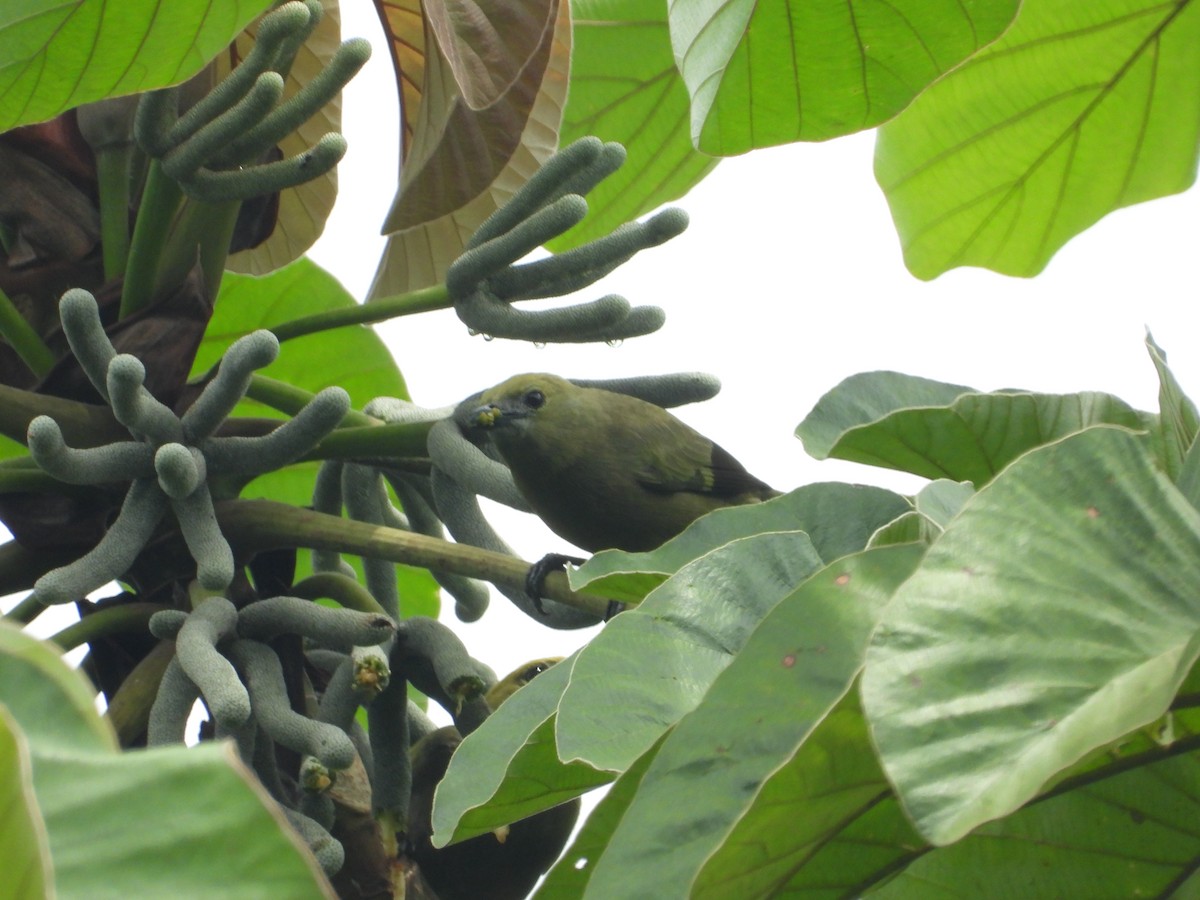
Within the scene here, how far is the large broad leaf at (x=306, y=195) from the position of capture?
1911 millimetres

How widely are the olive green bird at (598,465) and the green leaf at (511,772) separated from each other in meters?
1.10

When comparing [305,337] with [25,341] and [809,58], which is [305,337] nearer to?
[25,341]

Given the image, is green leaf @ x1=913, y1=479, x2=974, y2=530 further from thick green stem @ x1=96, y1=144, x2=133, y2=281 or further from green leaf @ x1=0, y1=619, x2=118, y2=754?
thick green stem @ x1=96, y1=144, x2=133, y2=281

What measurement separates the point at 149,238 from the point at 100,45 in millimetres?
295

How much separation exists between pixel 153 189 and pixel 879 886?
3.42 ft

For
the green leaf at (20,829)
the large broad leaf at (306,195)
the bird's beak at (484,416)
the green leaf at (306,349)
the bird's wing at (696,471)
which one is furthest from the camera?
the bird's wing at (696,471)

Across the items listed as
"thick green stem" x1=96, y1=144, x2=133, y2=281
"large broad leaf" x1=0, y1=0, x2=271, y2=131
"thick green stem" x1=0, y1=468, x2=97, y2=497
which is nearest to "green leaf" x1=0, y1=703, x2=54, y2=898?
"large broad leaf" x1=0, y1=0, x2=271, y2=131

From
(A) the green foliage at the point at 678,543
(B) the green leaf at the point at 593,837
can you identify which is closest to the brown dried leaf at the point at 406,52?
(A) the green foliage at the point at 678,543

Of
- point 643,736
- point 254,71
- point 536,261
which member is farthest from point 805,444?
point 254,71

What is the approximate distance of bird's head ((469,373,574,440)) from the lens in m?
2.15

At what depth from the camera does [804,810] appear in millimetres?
677

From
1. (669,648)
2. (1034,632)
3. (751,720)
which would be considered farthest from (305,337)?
(1034,632)

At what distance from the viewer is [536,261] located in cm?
139

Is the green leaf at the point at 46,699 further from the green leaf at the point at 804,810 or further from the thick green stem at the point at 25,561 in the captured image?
the thick green stem at the point at 25,561
